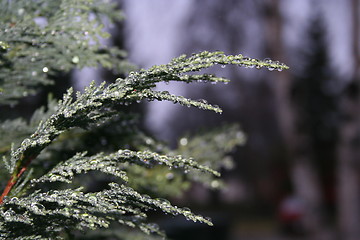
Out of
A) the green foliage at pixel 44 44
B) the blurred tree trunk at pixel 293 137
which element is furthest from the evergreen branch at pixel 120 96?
the blurred tree trunk at pixel 293 137

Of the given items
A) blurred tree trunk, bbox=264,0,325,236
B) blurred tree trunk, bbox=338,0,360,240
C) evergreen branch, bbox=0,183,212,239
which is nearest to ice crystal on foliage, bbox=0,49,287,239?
evergreen branch, bbox=0,183,212,239

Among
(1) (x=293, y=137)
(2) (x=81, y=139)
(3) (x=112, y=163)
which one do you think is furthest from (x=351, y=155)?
(3) (x=112, y=163)

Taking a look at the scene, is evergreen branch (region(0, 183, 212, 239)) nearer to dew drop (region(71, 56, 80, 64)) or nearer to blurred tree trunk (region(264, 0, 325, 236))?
dew drop (region(71, 56, 80, 64))

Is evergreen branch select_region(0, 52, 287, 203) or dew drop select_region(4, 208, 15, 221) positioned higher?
evergreen branch select_region(0, 52, 287, 203)

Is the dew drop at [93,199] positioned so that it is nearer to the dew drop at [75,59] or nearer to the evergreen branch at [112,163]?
the evergreen branch at [112,163]

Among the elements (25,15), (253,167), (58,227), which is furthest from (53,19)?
(253,167)

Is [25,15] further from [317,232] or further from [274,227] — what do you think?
[274,227]

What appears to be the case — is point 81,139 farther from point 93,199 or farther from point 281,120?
point 281,120
